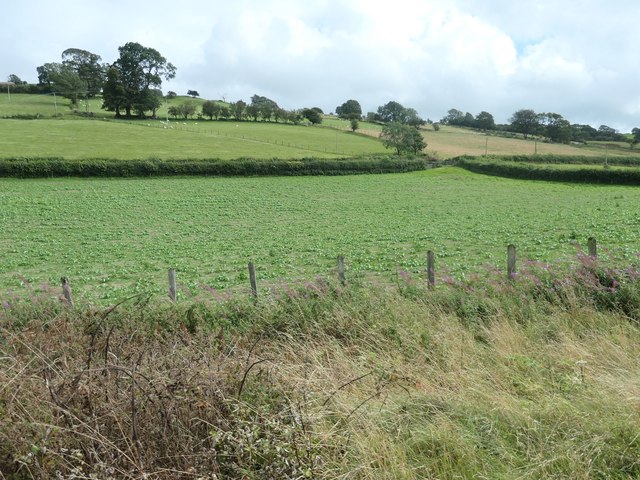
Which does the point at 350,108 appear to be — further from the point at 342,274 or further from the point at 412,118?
the point at 342,274

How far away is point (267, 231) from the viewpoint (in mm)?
25359

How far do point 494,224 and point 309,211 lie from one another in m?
13.4

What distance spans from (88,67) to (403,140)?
9961cm

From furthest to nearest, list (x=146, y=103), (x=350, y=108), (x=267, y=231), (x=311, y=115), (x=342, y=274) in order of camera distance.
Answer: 1. (x=350, y=108)
2. (x=311, y=115)
3. (x=146, y=103)
4. (x=267, y=231)
5. (x=342, y=274)

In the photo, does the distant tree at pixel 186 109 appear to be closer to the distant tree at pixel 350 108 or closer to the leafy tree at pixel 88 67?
the leafy tree at pixel 88 67

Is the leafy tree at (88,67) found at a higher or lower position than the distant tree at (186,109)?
higher

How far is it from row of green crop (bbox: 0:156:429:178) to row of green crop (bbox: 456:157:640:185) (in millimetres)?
10573

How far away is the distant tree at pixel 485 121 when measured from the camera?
152 m

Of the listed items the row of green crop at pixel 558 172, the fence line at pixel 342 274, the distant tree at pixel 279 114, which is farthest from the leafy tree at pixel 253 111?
the fence line at pixel 342 274

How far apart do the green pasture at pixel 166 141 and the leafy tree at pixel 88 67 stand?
1472 inches

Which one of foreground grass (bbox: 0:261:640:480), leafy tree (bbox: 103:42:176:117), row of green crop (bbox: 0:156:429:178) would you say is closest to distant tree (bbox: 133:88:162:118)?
leafy tree (bbox: 103:42:176:117)

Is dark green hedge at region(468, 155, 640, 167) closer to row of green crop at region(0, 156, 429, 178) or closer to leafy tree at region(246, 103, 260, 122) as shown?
row of green crop at region(0, 156, 429, 178)

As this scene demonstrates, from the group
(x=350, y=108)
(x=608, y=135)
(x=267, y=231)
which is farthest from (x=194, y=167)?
(x=350, y=108)

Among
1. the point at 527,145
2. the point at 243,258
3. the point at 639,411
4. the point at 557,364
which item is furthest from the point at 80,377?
the point at 527,145
